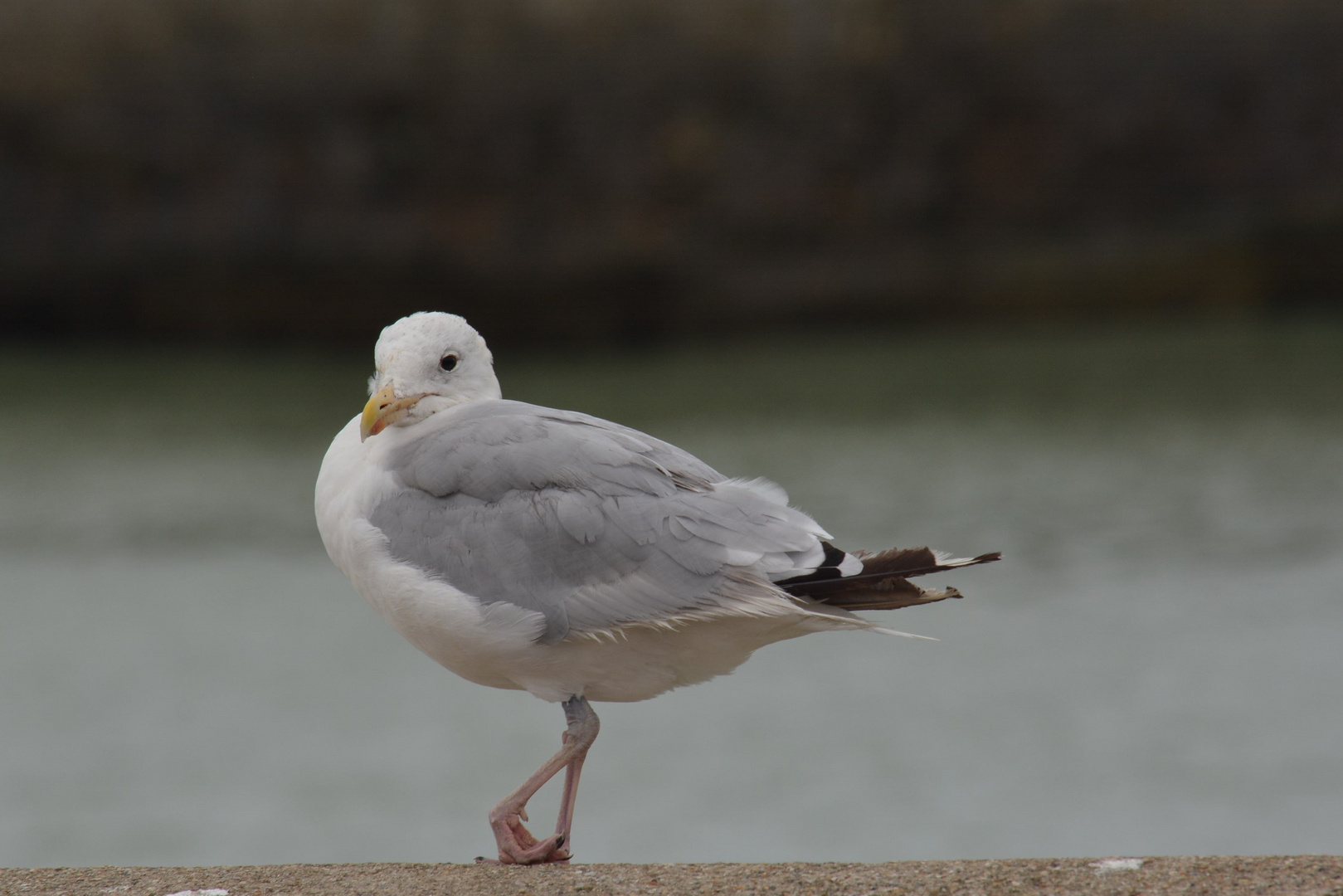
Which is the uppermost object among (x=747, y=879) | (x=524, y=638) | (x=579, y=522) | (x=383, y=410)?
(x=383, y=410)

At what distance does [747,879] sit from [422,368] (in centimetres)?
81

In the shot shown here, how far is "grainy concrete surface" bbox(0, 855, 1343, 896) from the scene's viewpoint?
1.64 meters

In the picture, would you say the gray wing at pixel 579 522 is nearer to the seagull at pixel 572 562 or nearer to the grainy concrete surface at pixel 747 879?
the seagull at pixel 572 562

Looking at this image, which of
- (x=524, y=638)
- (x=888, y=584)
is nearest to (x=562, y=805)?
(x=524, y=638)

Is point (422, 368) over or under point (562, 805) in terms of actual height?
over

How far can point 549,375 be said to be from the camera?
7262 mm

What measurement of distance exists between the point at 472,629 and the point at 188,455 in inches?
196

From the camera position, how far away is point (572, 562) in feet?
6.21

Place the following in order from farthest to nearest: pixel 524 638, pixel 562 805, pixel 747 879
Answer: pixel 562 805
pixel 524 638
pixel 747 879

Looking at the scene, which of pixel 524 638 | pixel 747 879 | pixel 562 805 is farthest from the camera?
pixel 562 805

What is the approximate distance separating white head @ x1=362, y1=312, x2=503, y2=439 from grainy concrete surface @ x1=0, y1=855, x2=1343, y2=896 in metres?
0.58

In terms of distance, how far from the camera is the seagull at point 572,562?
1.82 m

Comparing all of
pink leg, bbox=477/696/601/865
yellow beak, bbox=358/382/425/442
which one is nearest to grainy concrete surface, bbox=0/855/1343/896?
pink leg, bbox=477/696/601/865

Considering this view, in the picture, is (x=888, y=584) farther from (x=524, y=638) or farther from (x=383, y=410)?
(x=383, y=410)
